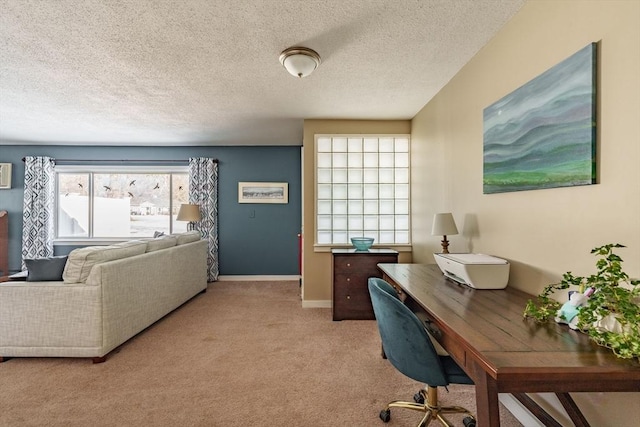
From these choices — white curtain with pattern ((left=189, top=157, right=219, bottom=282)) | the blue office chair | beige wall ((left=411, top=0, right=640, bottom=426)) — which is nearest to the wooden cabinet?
beige wall ((left=411, top=0, right=640, bottom=426))

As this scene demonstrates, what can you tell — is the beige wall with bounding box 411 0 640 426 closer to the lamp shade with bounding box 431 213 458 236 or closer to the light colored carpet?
the lamp shade with bounding box 431 213 458 236

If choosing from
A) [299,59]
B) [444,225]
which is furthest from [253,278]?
[299,59]

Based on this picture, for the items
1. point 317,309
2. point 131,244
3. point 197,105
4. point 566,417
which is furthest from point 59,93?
point 566,417

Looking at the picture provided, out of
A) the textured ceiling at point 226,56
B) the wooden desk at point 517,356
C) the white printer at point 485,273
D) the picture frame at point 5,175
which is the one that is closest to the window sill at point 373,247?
the textured ceiling at point 226,56

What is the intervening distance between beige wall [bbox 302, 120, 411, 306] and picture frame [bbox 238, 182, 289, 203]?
163 centimetres

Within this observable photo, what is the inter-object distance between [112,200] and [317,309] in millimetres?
4329

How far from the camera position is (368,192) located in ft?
12.8

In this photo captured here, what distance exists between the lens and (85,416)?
1.81 m

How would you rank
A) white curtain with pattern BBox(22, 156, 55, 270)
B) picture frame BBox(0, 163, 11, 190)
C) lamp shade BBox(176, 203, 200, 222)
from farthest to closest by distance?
1. picture frame BBox(0, 163, 11, 190)
2. white curtain with pattern BBox(22, 156, 55, 270)
3. lamp shade BBox(176, 203, 200, 222)

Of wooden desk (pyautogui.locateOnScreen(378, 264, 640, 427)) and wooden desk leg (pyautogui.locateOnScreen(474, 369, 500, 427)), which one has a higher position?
wooden desk (pyautogui.locateOnScreen(378, 264, 640, 427))

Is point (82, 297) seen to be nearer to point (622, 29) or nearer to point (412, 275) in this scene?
point (412, 275)

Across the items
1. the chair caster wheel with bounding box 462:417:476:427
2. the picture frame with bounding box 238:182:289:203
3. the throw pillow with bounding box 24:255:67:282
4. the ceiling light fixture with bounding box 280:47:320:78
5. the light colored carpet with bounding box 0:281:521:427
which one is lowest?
the light colored carpet with bounding box 0:281:521:427

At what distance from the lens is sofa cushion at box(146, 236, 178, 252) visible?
3.33 metres

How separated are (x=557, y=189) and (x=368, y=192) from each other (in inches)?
97.5
